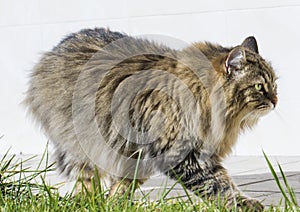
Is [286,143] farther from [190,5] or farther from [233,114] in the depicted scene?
[233,114]

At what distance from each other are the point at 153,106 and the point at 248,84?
1.76ft

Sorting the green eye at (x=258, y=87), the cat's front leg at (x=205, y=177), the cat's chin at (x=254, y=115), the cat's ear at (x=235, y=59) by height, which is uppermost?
the cat's ear at (x=235, y=59)

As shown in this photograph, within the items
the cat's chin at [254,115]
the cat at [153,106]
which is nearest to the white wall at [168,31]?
the cat at [153,106]

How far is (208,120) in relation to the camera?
4031 mm

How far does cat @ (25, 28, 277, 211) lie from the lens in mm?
3898

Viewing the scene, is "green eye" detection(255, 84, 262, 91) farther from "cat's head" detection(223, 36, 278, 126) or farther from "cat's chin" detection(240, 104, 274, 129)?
"cat's chin" detection(240, 104, 274, 129)

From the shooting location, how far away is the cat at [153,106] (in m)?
3.90

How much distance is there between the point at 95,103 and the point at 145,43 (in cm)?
48

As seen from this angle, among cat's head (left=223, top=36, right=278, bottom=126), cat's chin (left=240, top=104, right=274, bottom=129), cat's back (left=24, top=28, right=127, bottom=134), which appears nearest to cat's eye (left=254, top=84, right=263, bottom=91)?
cat's head (left=223, top=36, right=278, bottom=126)

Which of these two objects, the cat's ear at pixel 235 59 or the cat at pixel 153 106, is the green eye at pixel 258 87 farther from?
the cat's ear at pixel 235 59

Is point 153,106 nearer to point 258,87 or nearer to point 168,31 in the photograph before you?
point 258,87

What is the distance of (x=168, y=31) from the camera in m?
7.01

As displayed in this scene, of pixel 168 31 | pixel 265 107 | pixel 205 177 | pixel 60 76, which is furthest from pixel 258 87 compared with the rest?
pixel 168 31

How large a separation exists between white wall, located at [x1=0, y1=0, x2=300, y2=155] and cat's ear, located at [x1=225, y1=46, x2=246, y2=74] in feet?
9.10
